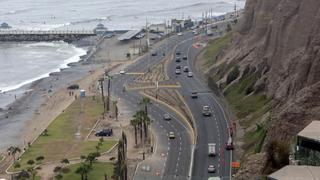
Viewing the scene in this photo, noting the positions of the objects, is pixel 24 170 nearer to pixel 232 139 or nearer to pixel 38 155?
pixel 38 155

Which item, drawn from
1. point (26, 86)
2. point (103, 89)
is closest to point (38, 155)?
point (103, 89)

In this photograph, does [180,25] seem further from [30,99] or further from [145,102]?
[145,102]

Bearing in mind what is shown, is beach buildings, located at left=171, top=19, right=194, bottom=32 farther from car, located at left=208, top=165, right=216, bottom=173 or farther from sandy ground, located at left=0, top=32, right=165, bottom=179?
car, located at left=208, top=165, right=216, bottom=173

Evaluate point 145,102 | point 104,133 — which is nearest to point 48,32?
point 145,102

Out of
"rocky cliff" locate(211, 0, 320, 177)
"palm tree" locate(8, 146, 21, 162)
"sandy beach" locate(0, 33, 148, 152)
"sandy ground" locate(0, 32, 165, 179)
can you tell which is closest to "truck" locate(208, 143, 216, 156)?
"rocky cliff" locate(211, 0, 320, 177)

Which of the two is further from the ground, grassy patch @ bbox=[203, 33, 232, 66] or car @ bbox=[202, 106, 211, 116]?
grassy patch @ bbox=[203, 33, 232, 66]

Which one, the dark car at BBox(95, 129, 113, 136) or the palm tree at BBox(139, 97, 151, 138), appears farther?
the dark car at BBox(95, 129, 113, 136)
